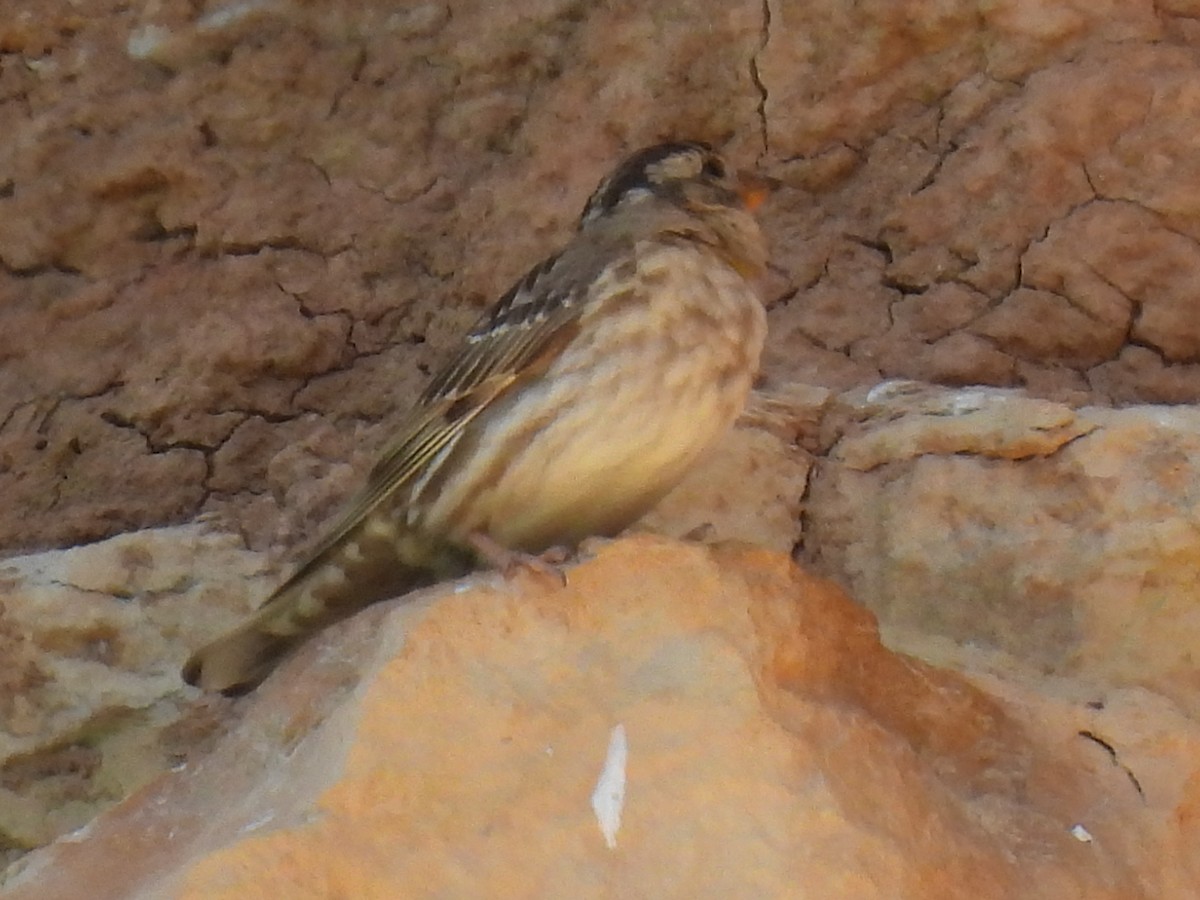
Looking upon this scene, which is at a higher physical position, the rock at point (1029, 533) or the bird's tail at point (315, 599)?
the bird's tail at point (315, 599)

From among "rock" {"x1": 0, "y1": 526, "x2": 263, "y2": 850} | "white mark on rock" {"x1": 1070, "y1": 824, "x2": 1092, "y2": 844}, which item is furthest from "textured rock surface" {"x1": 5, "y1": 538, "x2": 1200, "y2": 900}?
"rock" {"x1": 0, "y1": 526, "x2": 263, "y2": 850}

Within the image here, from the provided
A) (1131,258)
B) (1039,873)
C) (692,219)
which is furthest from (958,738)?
(1131,258)

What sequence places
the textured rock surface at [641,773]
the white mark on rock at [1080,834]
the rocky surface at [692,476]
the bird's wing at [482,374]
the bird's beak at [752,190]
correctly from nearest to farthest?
1. the textured rock surface at [641,773]
2. the rocky surface at [692,476]
3. the white mark on rock at [1080,834]
4. the bird's wing at [482,374]
5. the bird's beak at [752,190]

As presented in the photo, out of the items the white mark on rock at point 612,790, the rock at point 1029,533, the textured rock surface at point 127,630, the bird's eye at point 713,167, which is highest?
the bird's eye at point 713,167

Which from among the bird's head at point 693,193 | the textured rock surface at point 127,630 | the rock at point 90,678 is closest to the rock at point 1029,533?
the textured rock surface at point 127,630

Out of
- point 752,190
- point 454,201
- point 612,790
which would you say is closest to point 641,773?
point 612,790

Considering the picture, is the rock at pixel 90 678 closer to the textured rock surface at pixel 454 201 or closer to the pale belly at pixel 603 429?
the textured rock surface at pixel 454 201

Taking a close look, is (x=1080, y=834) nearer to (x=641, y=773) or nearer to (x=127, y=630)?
(x=641, y=773)
